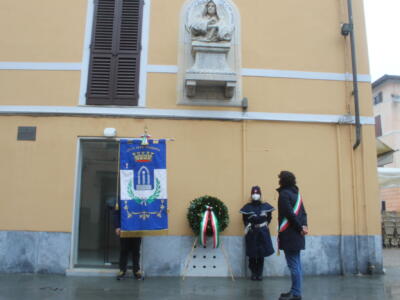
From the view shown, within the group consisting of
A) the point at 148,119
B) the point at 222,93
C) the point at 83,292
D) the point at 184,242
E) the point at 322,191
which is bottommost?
the point at 83,292

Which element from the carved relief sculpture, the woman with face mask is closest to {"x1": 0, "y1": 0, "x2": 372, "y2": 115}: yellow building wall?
the carved relief sculpture

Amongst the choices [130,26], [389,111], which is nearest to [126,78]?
[130,26]

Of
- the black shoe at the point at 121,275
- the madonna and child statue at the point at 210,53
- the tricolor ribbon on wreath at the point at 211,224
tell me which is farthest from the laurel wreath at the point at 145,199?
the madonna and child statue at the point at 210,53

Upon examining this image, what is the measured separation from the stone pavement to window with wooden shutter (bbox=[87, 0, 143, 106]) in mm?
3525

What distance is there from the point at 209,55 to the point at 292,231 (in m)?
4.08

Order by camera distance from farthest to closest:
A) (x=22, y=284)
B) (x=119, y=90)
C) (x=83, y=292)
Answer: (x=119, y=90), (x=22, y=284), (x=83, y=292)

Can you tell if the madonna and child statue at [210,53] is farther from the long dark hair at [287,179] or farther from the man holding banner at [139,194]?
the long dark hair at [287,179]

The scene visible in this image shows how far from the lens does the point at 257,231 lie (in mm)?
7469

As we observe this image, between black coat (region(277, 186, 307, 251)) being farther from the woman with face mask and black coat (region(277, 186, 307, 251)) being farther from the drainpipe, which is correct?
the drainpipe

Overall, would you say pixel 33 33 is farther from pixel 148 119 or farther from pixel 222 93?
pixel 222 93

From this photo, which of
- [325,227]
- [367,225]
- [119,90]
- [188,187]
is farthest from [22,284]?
[367,225]

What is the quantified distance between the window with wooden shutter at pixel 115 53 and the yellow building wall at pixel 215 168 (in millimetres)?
567

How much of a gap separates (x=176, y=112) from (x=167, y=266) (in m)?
3.04

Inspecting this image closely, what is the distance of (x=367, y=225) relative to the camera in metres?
8.12
